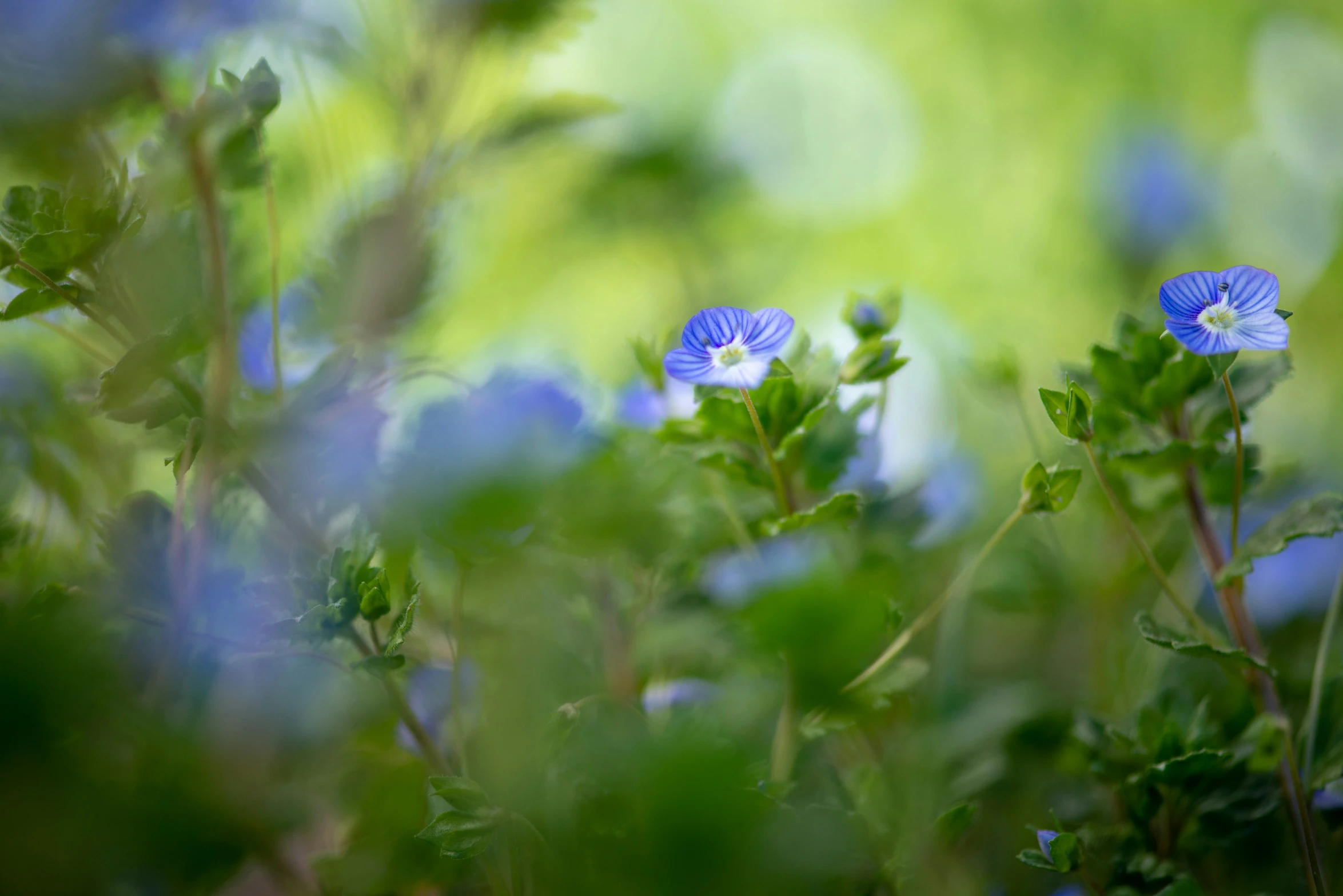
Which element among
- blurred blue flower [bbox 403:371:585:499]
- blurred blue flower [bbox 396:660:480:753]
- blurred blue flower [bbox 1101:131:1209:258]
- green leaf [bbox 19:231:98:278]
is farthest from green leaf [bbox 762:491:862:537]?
blurred blue flower [bbox 1101:131:1209:258]

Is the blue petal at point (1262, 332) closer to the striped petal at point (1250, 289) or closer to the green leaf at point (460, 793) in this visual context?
the striped petal at point (1250, 289)

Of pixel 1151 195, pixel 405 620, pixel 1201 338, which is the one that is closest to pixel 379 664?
pixel 405 620

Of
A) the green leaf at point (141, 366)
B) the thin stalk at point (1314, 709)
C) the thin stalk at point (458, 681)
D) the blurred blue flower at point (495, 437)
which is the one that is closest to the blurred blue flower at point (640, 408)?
the blurred blue flower at point (495, 437)

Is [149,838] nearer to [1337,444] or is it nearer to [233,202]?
[233,202]

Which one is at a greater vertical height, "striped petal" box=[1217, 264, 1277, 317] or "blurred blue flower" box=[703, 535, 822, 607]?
"striped petal" box=[1217, 264, 1277, 317]

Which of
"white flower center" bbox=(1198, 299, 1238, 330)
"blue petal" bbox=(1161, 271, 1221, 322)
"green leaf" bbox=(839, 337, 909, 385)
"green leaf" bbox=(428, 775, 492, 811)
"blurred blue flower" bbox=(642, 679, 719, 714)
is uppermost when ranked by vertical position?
"blue petal" bbox=(1161, 271, 1221, 322)

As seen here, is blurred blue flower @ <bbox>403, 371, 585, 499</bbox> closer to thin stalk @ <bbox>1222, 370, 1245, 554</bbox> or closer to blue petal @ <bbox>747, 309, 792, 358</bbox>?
blue petal @ <bbox>747, 309, 792, 358</bbox>

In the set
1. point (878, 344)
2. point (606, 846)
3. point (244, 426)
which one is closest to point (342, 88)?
point (244, 426)
